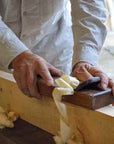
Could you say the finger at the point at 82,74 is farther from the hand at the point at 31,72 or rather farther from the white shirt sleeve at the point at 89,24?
the white shirt sleeve at the point at 89,24

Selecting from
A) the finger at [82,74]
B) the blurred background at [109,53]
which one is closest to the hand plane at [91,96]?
the finger at [82,74]

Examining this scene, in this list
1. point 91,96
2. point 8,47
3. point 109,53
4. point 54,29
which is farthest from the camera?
point 109,53

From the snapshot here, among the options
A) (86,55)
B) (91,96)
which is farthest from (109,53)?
(91,96)

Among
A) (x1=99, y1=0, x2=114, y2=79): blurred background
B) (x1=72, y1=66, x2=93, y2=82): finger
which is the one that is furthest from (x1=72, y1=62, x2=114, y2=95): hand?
(x1=99, y1=0, x2=114, y2=79): blurred background

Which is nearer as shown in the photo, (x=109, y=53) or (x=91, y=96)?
(x=91, y=96)

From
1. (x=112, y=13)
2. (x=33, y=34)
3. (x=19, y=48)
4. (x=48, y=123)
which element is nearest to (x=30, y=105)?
(x=48, y=123)

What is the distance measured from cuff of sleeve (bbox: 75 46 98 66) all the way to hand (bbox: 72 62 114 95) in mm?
33

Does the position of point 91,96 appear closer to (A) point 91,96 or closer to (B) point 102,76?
(A) point 91,96

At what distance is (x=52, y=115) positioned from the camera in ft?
3.06

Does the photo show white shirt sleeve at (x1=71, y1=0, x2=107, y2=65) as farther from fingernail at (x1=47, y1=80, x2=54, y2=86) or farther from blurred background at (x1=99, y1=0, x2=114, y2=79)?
blurred background at (x1=99, y1=0, x2=114, y2=79)

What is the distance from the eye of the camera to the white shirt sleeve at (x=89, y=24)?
3.73 ft

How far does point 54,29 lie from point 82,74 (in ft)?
1.77

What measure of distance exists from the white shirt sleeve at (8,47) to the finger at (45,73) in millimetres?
130

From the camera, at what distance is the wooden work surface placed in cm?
90
